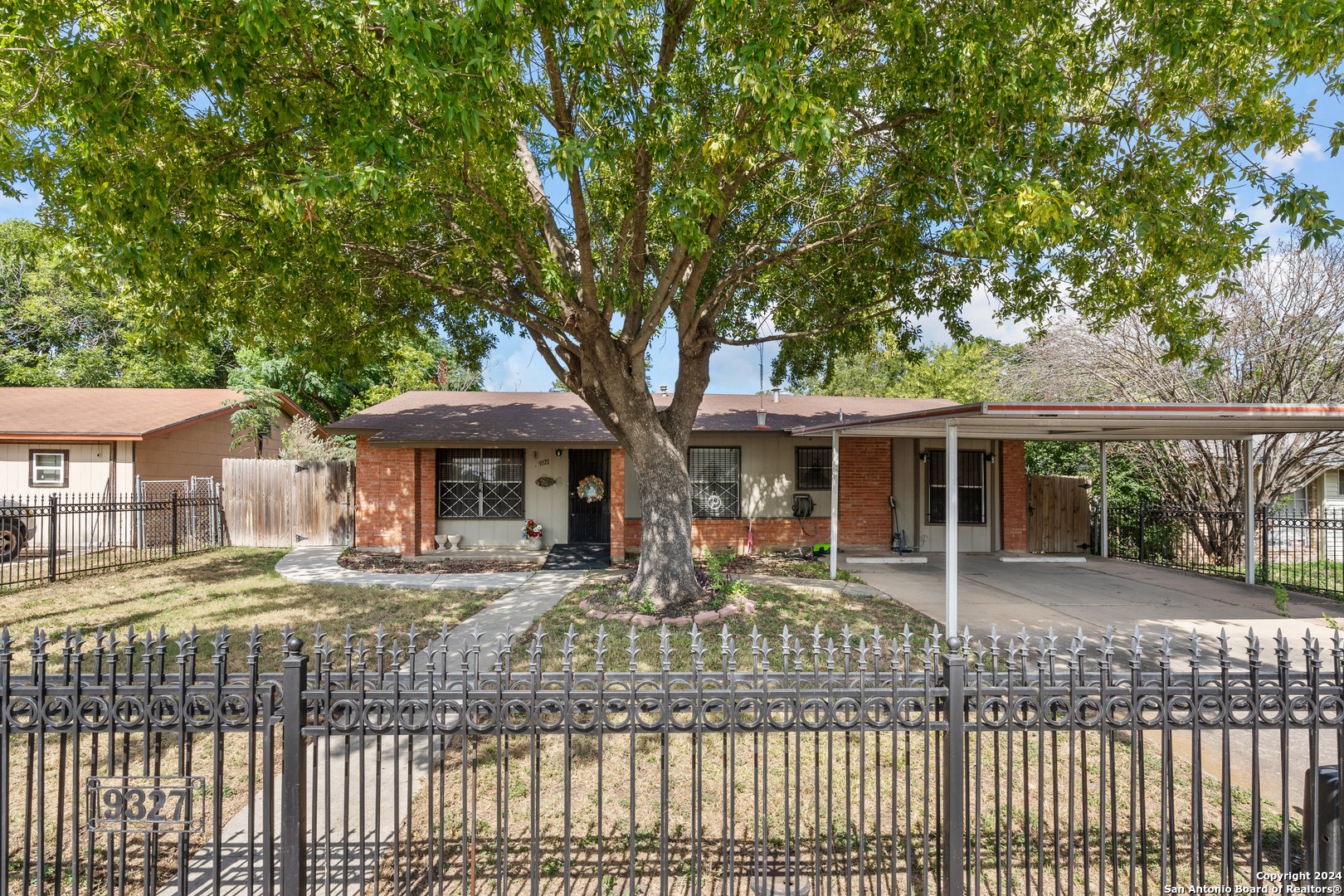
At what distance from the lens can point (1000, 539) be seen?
581 inches

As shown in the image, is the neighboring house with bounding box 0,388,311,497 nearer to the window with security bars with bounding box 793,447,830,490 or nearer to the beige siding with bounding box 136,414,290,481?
the beige siding with bounding box 136,414,290,481

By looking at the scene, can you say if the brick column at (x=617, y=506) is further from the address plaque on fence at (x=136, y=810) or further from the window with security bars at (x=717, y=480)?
the address plaque on fence at (x=136, y=810)

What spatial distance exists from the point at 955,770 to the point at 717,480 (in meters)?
11.9

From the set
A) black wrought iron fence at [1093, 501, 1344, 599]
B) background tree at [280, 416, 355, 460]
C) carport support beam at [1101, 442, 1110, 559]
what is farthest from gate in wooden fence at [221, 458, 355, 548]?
black wrought iron fence at [1093, 501, 1344, 599]

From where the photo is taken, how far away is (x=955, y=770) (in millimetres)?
2771

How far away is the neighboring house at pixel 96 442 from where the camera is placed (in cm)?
1506

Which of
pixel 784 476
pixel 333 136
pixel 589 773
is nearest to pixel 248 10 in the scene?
pixel 333 136

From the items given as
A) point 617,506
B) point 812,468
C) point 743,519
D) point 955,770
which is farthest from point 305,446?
point 955,770

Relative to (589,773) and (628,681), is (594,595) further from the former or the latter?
(628,681)

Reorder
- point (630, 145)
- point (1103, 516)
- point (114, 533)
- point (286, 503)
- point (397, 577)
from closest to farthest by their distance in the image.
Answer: point (630, 145), point (397, 577), point (114, 533), point (1103, 516), point (286, 503)

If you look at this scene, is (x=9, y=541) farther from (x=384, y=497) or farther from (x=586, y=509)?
(x=586, y=509)

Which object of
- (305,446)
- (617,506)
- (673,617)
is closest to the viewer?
(673,617)

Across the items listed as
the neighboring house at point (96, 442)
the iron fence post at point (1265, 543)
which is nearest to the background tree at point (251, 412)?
the neighboring house at point (96, 442)

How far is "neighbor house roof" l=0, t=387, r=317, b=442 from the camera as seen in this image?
14820mm
